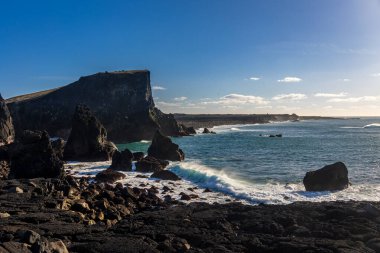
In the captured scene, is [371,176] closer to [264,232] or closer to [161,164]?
[161,164]

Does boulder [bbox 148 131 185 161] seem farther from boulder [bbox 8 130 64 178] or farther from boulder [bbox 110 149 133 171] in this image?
boulder [bbox 8 130 64 178]

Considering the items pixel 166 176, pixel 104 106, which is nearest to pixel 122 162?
pixel 166 176

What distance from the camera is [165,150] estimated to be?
173 ft

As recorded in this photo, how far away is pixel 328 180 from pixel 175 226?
16.5m

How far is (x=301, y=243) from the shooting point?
14.6m

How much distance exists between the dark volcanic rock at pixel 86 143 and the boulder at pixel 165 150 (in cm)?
598

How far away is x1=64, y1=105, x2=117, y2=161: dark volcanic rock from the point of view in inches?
2028

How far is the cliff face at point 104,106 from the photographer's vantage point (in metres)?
92.8

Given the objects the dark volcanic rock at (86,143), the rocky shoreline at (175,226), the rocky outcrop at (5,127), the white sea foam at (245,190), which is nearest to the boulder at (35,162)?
the white sea foam at (245,190)

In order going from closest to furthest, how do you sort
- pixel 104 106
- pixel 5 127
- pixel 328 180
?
pixel 328 180 → pixel 5 127 → pixel 104 106

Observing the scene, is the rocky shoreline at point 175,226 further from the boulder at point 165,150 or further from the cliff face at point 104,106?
the cliff face at point 104,106

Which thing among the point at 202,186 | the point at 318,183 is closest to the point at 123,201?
the point at 202,186

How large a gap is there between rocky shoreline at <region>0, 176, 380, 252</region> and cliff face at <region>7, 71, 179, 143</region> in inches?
2788

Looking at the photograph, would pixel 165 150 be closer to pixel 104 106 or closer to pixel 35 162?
pixel 35 162
